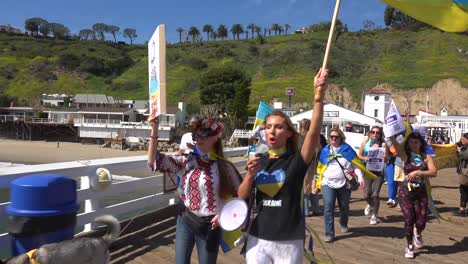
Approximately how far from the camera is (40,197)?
317cm

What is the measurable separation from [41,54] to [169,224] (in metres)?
152

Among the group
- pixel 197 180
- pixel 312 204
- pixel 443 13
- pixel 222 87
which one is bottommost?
pixel 312 204

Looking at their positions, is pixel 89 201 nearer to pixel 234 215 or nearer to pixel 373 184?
pixel 234 215

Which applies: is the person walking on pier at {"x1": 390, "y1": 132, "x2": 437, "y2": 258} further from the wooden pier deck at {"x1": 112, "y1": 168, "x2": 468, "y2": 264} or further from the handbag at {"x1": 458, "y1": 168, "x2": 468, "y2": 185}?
the handbag at {"x1": 458, "y1": 168, "x2": 468, "y2": 185}

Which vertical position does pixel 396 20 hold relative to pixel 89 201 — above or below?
above

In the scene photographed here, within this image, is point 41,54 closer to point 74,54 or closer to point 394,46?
point 74,54

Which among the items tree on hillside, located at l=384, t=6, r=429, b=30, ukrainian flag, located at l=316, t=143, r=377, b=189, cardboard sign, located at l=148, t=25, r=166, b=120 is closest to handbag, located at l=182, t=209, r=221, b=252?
cardboard sign, located at l=148, t=25, r=166, b=120

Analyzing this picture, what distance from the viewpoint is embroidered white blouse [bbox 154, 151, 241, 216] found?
10.8 feet

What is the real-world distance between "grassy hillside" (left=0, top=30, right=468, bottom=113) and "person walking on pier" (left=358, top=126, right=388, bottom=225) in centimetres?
6819

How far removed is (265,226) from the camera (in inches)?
110

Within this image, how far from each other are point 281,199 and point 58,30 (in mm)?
201834

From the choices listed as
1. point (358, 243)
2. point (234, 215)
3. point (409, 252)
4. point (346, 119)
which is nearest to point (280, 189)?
point (234, 215)

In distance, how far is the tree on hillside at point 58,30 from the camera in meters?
183

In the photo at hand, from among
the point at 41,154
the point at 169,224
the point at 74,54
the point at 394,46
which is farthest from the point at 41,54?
the point at 169,224
